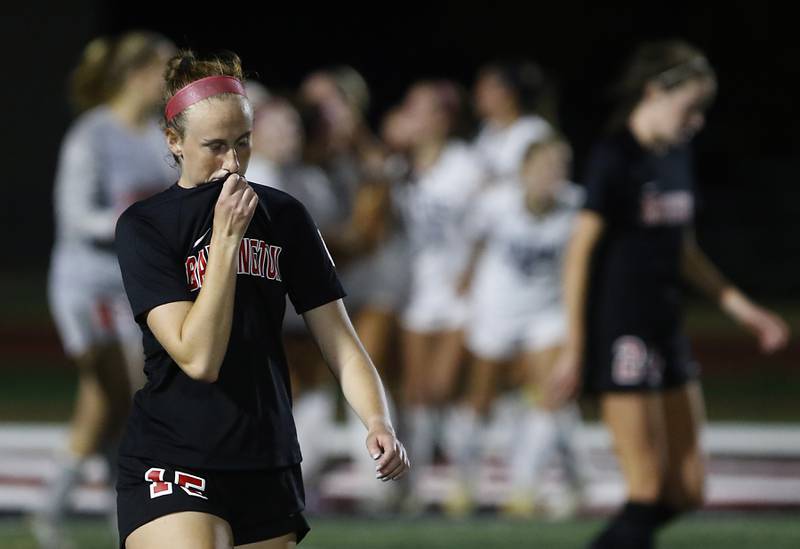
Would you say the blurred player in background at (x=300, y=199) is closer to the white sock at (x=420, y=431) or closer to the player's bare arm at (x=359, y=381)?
the white sock at (x=420, y=431)

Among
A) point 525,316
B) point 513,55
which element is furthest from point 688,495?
point 513,55

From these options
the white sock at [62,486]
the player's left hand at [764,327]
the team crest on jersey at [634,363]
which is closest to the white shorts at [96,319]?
the white sock at [62,486]

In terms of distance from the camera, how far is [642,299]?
5.95 metres

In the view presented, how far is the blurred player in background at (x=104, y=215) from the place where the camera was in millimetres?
7160

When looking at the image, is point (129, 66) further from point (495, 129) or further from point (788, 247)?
point (788, 247)

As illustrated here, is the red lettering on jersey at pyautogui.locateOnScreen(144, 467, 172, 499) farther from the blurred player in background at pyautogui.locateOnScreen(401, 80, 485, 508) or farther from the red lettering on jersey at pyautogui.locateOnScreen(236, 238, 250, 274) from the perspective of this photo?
the blurred player in background at pyautogui.locateOnScreen(401, 80, 485, 508)

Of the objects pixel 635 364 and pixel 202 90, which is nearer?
pixel 202 90

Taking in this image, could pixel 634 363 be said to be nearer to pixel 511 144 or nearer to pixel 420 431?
pixel 420 431

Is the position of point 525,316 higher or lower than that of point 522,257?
lower

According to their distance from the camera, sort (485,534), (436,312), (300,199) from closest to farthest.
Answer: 1. (485,534)
2. (300,199)
3. (436,312)

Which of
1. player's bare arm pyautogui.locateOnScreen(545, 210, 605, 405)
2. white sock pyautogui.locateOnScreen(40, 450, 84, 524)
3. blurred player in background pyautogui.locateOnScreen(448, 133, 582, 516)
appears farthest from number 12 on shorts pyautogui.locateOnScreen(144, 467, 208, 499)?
blurred player in background pyautogui.locateOnScreen(448, 133, 582, 516)

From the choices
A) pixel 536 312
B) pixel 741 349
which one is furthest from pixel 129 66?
pixel 741 349

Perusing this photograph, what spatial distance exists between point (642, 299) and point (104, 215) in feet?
8.49

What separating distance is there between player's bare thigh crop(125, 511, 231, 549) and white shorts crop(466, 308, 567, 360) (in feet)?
18.1
